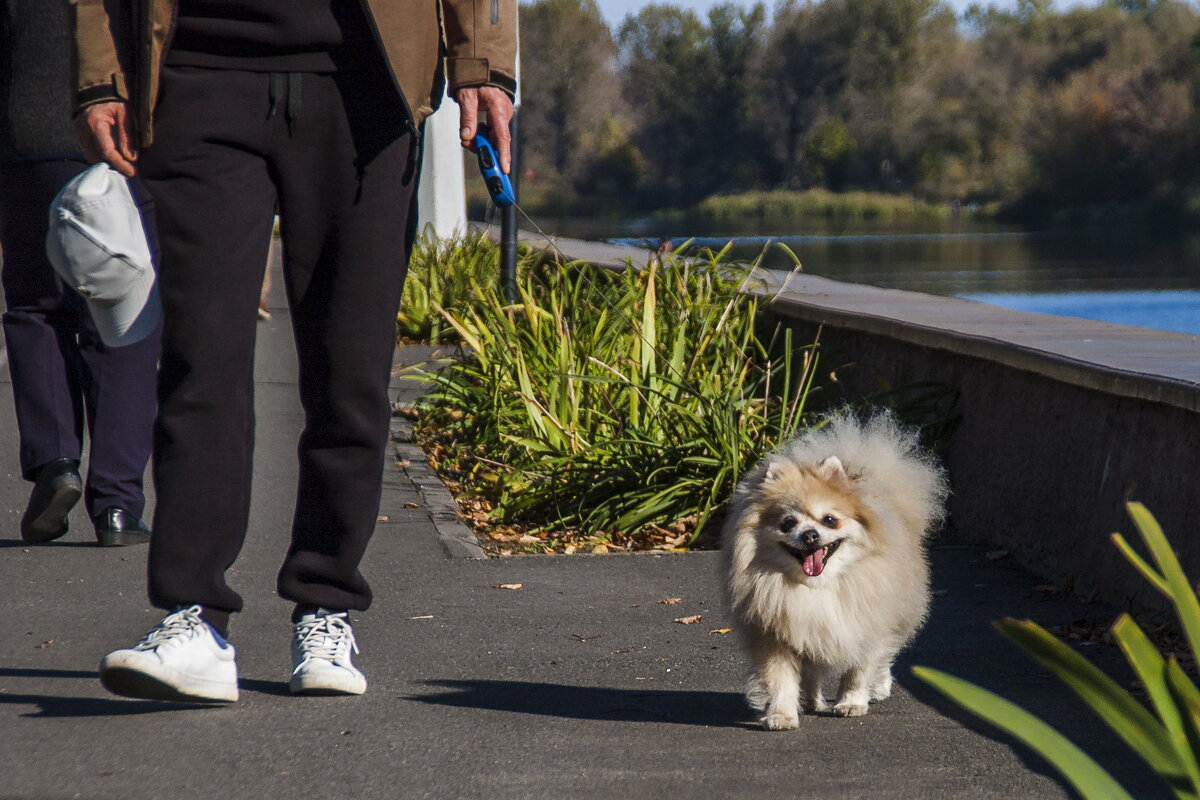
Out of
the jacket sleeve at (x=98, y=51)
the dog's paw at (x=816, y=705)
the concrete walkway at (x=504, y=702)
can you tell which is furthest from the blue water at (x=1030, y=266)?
the jacket sleeve at (x=98, y=51)

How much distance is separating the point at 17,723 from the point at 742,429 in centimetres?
310

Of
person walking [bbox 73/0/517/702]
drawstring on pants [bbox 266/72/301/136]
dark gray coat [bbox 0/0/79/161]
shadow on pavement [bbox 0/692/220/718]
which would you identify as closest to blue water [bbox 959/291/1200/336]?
dark gray coat [bbox 0/0/79/161]

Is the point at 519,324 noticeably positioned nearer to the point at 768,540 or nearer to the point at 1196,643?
the point at 768,540

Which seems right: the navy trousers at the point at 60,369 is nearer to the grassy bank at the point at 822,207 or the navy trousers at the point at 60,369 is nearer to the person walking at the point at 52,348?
the person walking at the point at 52,348

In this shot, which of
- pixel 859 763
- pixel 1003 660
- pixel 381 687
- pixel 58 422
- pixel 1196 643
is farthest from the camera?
pixel 58 422

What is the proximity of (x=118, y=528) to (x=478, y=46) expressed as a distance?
221 centimetres

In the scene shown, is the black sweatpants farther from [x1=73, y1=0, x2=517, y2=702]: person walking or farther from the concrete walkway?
the concrete walkway

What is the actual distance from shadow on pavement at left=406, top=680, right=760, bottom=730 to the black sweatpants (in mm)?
344

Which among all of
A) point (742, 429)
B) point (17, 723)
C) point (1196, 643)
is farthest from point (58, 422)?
point (1196, 643)

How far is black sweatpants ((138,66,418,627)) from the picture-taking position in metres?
3.29

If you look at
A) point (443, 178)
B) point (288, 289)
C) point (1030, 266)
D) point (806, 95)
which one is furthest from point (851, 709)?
point (806, 95)

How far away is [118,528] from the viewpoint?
496cm

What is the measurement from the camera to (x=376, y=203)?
3.43 meters

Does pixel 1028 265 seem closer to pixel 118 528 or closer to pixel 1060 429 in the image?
pixel 1060 429
